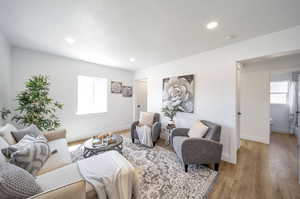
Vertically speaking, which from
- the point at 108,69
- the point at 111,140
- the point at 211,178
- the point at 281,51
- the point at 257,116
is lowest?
the point at 211,178

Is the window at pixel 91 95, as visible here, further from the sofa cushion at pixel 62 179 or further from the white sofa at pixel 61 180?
the sofa cushion at pixel 62 179

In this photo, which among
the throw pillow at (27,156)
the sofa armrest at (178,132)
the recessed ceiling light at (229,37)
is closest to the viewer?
the throw pillow at (27,156)

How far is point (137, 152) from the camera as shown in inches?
105

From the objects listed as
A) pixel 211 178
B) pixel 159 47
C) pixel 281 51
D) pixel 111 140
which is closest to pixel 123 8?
pixel 159 47

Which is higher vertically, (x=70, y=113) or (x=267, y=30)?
(x=267, y=30)

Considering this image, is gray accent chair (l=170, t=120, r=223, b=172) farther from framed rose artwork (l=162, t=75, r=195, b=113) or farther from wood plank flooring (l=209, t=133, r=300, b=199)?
framed rose artwork (l=162, t=75, r=195, b=113)

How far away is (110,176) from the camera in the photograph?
1123 millimetres

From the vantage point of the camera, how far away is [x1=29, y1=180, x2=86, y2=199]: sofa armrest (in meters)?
0.76

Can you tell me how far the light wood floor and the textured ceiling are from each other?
240cm

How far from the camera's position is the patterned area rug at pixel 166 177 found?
1536 millimetres

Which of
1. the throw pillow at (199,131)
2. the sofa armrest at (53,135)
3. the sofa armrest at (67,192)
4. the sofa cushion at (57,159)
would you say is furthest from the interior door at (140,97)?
the sofa armrest at (67,192)

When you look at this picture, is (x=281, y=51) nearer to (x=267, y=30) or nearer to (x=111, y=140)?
(x=267, y=30)

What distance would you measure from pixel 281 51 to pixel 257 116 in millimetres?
2265

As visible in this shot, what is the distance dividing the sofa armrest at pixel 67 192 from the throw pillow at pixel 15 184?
0.32ft
